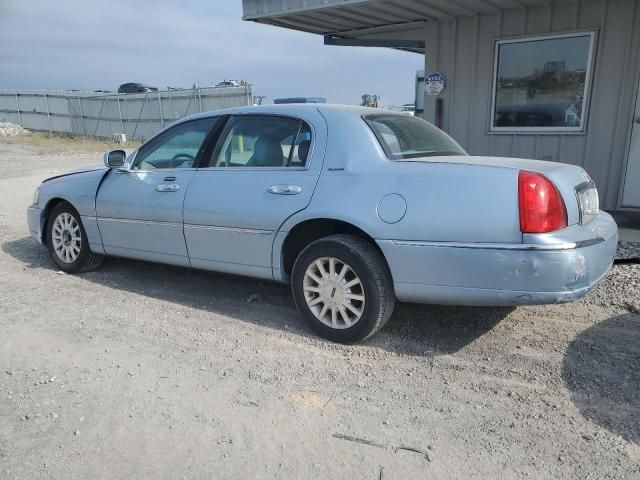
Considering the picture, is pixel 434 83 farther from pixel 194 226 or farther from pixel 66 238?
pixel 66 238

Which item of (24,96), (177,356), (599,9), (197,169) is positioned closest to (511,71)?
(599,9)

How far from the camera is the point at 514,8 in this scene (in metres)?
7.09

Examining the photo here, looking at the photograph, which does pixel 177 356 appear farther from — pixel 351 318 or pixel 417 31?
pixel 417 31

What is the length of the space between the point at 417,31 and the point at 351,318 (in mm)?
6245

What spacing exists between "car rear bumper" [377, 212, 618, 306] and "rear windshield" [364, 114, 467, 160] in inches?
29.3

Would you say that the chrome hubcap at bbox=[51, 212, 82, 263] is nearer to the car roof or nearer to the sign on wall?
the car roof

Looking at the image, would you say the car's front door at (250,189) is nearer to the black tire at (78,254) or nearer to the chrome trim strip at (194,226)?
the chrome trim strip at (194,226)

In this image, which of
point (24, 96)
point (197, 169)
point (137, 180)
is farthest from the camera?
point (24, 96)

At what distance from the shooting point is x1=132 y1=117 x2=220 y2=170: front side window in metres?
4.54

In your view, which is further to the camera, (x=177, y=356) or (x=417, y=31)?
(x=417, y=31)

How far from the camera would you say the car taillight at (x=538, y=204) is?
9.97 feet

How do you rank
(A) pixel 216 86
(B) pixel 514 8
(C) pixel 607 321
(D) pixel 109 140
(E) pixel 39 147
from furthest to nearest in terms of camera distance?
(D) pixel 109 140
(E) pixel 39 147
(A) pixel 216 86
(B) pixel 514 8
(C) pixel 607 321

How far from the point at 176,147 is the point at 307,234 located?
5.30 feet

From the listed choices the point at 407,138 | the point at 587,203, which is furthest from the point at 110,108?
the point at 587,203
